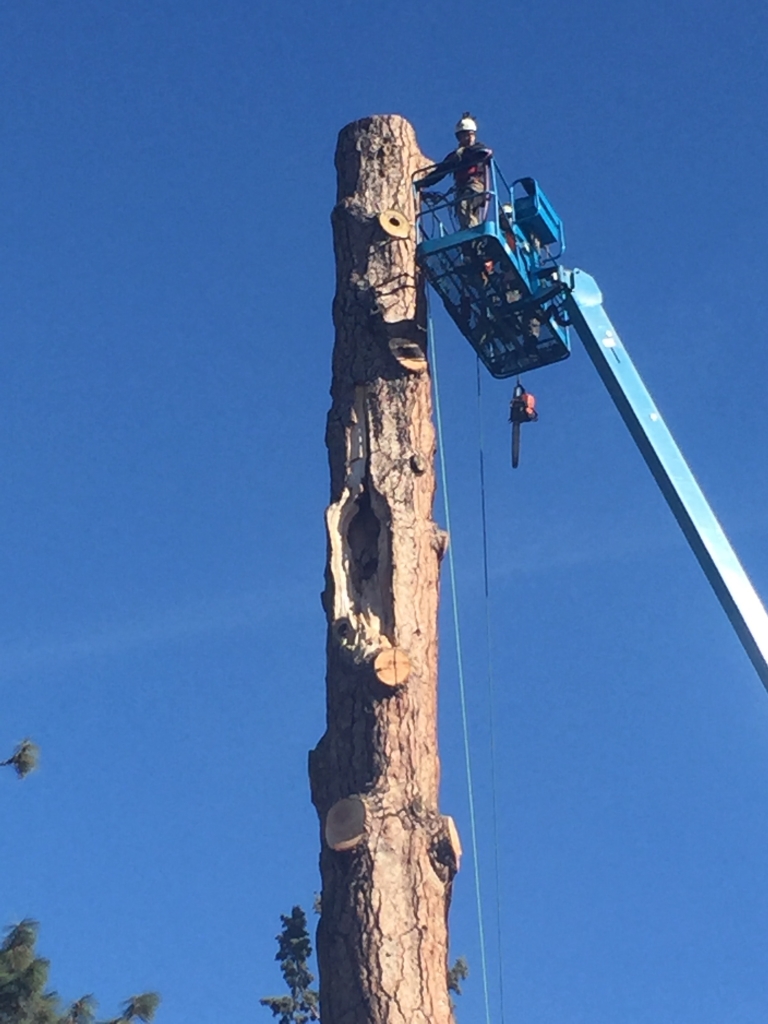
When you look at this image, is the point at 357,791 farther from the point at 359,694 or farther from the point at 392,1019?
the point at 392,1019

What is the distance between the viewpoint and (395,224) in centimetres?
915

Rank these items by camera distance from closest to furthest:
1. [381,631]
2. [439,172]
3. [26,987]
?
[381,631]
[439,172]
[26,987]

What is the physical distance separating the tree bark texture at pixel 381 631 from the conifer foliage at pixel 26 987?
5965 mm

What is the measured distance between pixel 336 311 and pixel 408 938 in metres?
3.60

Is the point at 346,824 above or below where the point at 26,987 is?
below

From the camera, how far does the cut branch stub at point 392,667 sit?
7457 mm

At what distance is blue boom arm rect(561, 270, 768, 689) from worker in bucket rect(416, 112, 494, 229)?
1033 mm

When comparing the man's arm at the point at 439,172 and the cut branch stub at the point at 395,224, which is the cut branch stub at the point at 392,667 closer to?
the cut branch stub at the point at 395,224

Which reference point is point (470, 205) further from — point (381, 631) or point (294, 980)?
point (294, 980)

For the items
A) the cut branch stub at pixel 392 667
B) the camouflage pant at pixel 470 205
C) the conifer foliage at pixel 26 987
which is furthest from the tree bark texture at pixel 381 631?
the conifer foliage at pixel 26 987

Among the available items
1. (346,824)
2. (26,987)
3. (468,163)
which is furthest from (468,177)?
(26,987)

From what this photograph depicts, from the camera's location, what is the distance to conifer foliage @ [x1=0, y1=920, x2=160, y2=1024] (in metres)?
12.4

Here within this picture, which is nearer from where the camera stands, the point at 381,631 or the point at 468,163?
the point at 381,631

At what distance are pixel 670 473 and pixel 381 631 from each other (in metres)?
3.87
